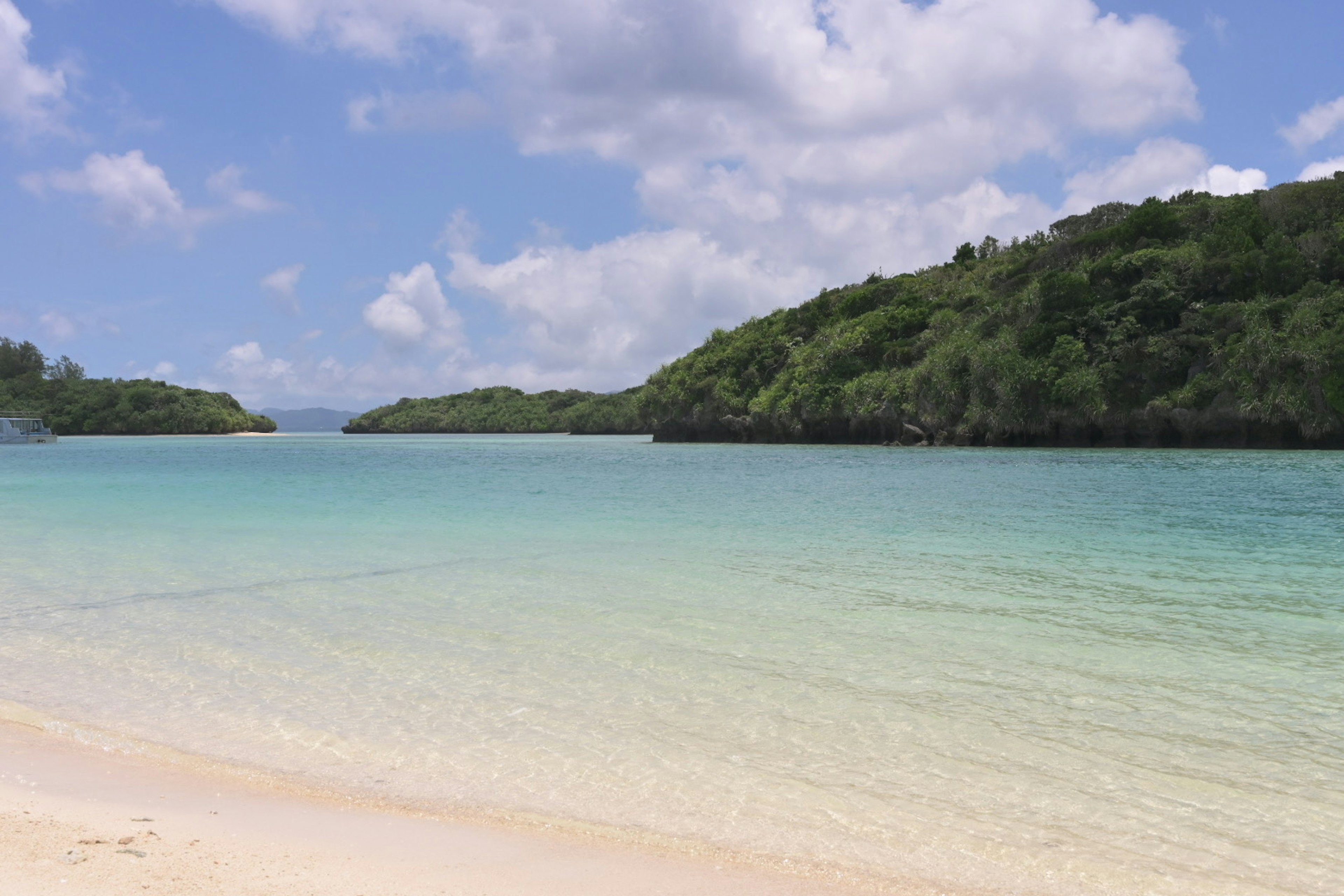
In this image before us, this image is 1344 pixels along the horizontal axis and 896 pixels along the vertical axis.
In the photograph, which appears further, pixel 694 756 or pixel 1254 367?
pixel 1254 367

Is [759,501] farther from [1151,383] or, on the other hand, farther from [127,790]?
[1151,383]

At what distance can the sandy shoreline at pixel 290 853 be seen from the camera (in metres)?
2.85

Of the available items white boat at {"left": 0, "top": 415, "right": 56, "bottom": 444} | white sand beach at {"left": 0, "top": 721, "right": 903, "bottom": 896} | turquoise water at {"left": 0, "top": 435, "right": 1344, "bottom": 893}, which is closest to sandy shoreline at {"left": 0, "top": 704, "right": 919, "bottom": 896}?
white sand beach at {"left": 0, "top": 721, "right": 903, "bottom": 896}

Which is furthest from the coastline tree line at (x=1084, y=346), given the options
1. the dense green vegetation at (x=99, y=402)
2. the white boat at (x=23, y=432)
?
the dense green vegetation at (x=99, y=402)

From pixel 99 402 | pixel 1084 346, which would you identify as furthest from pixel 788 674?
pixel 99 402

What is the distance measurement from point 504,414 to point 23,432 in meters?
78.4

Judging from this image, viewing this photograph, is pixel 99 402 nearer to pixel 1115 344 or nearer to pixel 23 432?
pixel 23 432

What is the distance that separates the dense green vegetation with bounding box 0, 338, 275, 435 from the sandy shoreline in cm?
12200

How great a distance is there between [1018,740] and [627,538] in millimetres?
8679

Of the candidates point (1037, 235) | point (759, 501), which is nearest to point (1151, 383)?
point (1037, 235)

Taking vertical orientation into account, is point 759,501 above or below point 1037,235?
below

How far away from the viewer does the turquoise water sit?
11.7ft

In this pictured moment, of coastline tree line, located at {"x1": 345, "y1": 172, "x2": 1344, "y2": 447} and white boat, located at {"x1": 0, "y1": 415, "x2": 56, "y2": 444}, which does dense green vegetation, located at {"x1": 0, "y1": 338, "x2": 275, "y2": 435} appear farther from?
coastline tree line, located at {"x1": 345, "y1": 172, "x2": 1344, "y2": 447}

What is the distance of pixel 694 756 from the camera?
4301 mm
